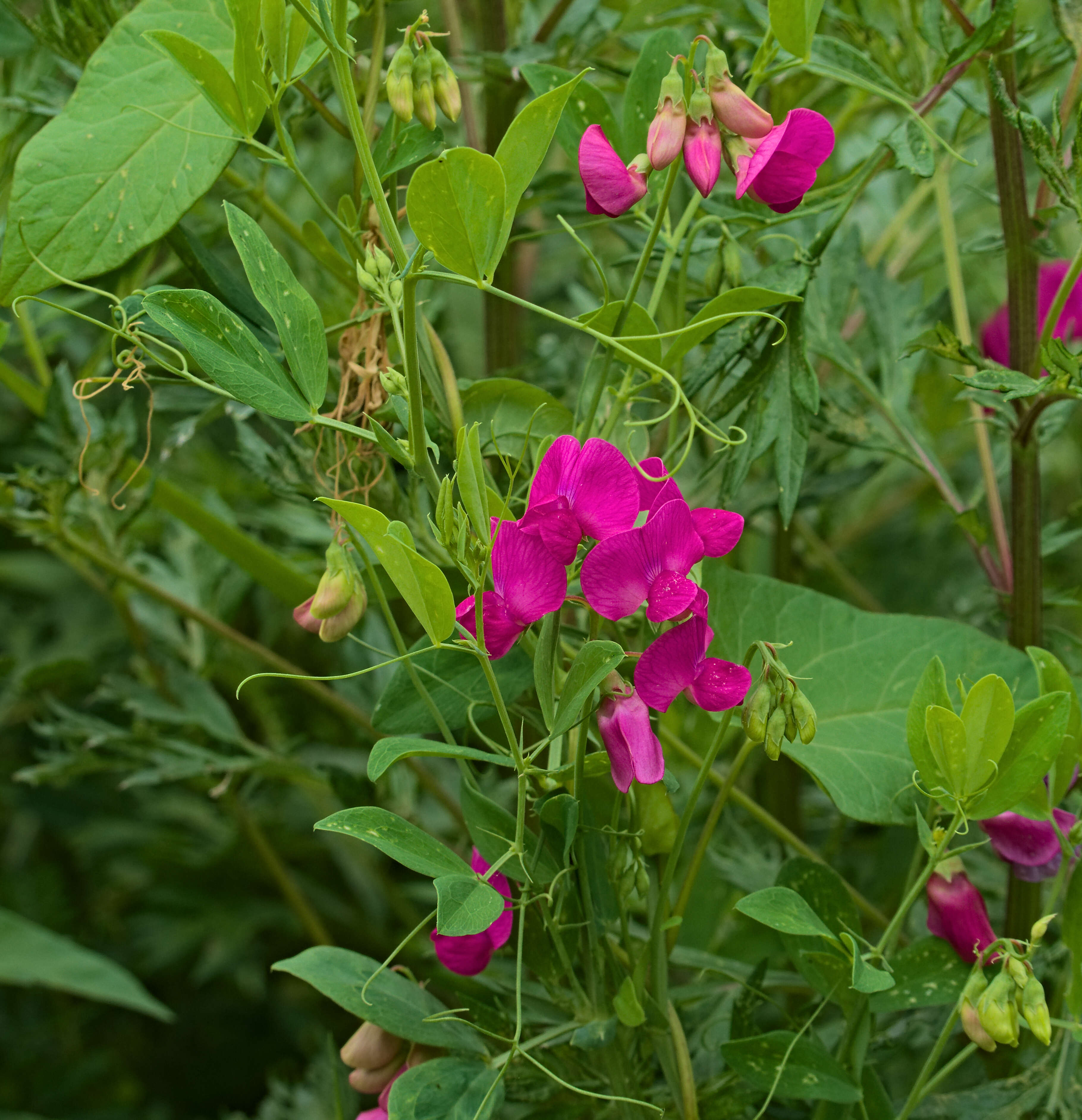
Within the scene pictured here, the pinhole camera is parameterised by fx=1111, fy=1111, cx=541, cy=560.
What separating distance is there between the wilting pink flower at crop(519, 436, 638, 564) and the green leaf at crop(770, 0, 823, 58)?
15 cm

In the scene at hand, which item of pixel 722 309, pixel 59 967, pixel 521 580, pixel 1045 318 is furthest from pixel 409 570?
pixel 59 967

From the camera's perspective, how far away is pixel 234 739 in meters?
0.69

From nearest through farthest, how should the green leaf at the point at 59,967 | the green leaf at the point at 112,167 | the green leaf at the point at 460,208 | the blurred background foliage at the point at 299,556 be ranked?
the green leaf at the point at 460,208
the green leaf at the point at 112,167
the blurred background foliage at the point at 299,556
the green leaf at the point at 59,967

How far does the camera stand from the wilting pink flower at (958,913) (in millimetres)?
408

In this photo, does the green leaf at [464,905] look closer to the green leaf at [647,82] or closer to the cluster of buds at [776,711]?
the cluster of buds at [776,711]

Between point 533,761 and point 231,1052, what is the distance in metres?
0.67

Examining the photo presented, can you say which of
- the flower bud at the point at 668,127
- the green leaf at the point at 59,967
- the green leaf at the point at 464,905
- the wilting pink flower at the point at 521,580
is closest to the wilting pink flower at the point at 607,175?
the flower bud at the point at 668,127

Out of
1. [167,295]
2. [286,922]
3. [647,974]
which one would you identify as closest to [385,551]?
[167,295]

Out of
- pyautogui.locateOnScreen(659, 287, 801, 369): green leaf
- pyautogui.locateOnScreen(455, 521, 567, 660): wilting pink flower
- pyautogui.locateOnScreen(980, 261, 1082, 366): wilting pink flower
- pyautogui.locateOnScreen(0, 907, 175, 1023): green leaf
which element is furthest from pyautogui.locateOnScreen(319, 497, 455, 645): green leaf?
pyautogui.locateOnScreen(0, 907, 175, 1023): green leaf

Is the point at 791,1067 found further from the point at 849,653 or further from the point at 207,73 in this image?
the point at 207,73

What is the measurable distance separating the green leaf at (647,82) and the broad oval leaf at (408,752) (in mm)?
244

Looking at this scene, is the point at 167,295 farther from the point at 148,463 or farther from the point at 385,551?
the point at 148,463

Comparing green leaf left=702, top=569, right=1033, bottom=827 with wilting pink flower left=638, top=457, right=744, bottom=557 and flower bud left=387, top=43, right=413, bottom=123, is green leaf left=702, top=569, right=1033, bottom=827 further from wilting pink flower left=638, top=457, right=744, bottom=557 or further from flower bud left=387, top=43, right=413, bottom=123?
flower bud left=387, top=43, right=413, bottom=123

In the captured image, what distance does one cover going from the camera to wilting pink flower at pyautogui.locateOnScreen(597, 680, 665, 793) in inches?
13.3
